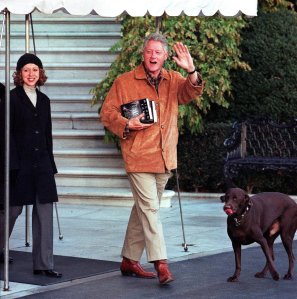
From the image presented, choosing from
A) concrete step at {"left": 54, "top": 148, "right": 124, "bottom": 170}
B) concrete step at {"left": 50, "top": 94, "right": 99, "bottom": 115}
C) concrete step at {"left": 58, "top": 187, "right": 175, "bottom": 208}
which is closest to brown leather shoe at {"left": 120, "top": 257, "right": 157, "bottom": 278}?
concrete step at {"left": 58, "top": 187, "right": 175, "bottom": 208}

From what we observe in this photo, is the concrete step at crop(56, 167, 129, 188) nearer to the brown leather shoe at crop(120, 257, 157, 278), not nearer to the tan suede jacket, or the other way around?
the brown leather shoe at crop(120, 257, 157, 278)

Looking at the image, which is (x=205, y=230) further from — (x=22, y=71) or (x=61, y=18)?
(x=61, y=18)

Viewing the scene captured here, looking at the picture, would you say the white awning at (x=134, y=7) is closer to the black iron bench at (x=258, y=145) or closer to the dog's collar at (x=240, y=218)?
the dog's collar at (x=240, y=218)

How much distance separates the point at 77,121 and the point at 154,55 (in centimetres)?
617

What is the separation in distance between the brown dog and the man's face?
1156 mm

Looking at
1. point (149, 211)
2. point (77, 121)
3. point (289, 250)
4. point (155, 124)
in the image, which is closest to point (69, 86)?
point (77, 121)

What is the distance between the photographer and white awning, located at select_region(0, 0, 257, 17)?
8438mm

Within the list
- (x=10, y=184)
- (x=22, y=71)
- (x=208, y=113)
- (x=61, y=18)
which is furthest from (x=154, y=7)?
(x=61, y=18)

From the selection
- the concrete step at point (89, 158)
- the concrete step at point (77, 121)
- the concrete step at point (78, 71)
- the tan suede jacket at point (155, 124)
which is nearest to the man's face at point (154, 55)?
the tan suede jacket at point (155, 124)

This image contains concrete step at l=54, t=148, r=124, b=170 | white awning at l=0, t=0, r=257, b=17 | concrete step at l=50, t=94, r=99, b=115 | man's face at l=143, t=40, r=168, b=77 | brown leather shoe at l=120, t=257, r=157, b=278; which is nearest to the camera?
white awning at l=0, t=0, r=257, b=17

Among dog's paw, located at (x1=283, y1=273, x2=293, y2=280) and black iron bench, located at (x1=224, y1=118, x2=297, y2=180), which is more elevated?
black iron bench, located at (x1=224, y1=118, x2=297, y2=180)

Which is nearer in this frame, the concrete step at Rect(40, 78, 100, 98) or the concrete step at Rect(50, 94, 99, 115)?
the concrete step at Rect(50, 94, 99, 115)

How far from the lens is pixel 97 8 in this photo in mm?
8703

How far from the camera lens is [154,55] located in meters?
8.77
